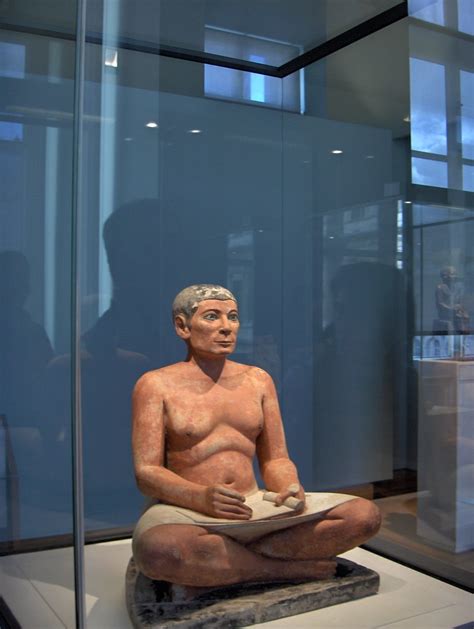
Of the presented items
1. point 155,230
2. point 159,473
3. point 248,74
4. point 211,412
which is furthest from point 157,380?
point 248,74

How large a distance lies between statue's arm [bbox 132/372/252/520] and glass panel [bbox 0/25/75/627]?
306mm

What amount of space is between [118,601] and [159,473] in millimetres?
425

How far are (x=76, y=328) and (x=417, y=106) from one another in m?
1.82

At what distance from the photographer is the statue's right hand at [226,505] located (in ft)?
7.29

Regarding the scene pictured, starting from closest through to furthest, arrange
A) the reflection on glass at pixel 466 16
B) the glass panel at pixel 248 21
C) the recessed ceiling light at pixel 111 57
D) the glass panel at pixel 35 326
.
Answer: the glass panel at pixel 35 326
the reflection on glass at pixel 466 16
the recessed ceiling light at pixel 111 57
the glass panel at pixel 248 21

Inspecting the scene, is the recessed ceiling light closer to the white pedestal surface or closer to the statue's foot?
the white pedestal surface

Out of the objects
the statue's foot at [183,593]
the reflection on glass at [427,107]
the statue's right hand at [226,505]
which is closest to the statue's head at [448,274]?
the reflection on glass at [427,107]

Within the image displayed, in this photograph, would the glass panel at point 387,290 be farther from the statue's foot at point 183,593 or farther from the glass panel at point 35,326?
the glass panel at point 35,326

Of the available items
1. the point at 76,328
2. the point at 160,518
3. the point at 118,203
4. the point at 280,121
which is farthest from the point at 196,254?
the point at 76,328

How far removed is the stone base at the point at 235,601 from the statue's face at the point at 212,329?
0.74m

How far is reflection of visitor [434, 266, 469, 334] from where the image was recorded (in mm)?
2727

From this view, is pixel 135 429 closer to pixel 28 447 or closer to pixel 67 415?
pixel 28 447

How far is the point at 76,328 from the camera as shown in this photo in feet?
5.74

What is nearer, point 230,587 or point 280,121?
point 230,587
